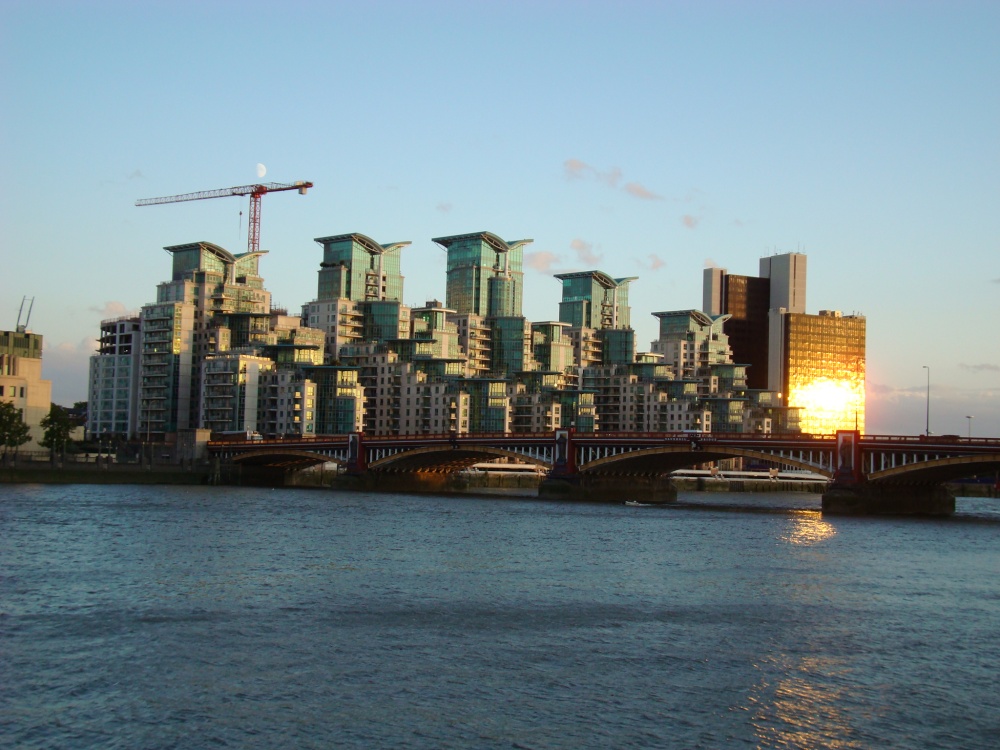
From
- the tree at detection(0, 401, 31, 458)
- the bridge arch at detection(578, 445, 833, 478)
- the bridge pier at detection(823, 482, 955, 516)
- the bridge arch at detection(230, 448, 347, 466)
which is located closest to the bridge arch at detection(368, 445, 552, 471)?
the bridge arch at detection(230, 448, 347, 466)

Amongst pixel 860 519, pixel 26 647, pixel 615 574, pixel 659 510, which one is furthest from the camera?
pixel 659 510

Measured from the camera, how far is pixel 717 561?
79125mm

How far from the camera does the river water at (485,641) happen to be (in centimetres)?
3744

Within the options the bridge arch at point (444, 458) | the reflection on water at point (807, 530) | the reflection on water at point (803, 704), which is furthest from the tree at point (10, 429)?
the reflection on water at point (803, 704)

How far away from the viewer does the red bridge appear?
415 feet

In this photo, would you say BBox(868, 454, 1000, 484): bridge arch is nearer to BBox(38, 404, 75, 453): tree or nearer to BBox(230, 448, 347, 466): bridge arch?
BBox(230, 448, 347, 466): bridge arch

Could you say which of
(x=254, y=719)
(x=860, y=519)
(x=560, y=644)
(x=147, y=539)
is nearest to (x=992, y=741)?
(x=560, y=644)

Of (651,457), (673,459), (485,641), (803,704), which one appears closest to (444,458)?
(651,457)

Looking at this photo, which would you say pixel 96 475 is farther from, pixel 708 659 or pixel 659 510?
pixel 708 659

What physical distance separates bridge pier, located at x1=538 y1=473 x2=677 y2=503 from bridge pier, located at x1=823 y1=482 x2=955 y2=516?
102 ft

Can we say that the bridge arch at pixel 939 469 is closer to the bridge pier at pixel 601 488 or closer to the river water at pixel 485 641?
the river water at pixel 485 641

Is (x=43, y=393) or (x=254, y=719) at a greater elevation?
(x=43, y=393)

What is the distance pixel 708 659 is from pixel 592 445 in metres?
107

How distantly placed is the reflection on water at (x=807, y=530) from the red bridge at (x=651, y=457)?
674cm
